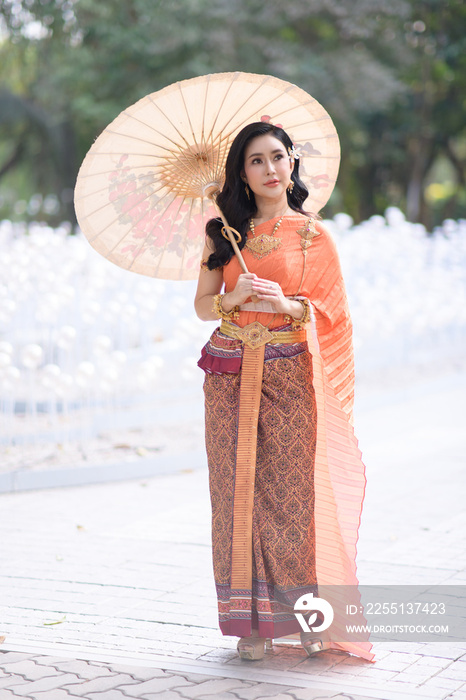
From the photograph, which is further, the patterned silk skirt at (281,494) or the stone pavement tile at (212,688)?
the patterned silk skirt at (281,494)

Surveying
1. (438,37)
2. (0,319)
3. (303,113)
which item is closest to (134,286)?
(0,319)

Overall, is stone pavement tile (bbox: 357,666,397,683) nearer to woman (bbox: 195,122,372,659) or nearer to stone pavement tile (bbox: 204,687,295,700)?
woman (bbox: 195,122,372,659)

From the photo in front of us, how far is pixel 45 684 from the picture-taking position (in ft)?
9.60

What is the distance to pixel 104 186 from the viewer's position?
3.41 metres

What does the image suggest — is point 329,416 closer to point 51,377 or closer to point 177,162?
point 177,162

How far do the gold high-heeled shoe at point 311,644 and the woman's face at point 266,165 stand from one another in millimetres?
1538

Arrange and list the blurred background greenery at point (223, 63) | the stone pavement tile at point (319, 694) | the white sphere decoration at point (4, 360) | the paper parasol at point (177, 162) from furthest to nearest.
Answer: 1. the blurred background greenery at point (223, 63)
2. the white sphere decoration at point (4, 360)
3. the paper parasol at point (177, 162)
4. the stone pavement tile at point (319, 694)

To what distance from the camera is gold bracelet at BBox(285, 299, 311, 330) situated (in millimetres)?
3111

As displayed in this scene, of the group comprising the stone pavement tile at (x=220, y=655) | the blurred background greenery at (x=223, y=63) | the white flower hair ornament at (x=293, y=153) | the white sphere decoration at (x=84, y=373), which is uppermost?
the blurred background greenery at (x=223, y=63)

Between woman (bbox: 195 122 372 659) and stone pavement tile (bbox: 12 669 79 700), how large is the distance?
0.54 meters

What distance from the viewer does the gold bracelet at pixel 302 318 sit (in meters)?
3.11

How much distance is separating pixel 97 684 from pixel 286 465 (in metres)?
0.95

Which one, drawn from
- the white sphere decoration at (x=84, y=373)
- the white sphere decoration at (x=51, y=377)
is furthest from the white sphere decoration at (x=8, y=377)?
the white sphere decoration at (x=84, y=373)

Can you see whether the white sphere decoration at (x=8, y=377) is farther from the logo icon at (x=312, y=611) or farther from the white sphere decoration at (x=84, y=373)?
the logo icon at (x=312, y=611)
